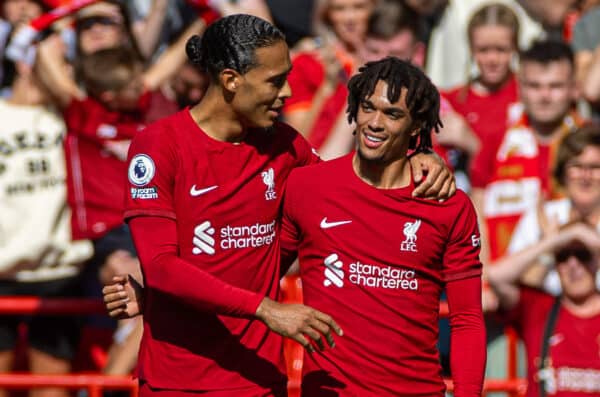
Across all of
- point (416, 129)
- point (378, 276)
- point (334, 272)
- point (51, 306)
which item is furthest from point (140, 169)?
point (51, 306)

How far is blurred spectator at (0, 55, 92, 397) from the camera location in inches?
302

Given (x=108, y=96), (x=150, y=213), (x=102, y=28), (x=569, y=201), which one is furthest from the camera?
(x=102, y=28)

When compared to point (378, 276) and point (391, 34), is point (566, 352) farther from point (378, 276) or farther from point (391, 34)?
point (378, 276)

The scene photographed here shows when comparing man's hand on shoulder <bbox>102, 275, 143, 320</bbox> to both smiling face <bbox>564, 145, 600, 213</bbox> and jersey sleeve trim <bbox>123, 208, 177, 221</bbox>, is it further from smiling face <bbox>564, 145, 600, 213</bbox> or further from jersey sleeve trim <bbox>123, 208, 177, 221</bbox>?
smiling face <bbox>564, 145, 600, 213</bbox>

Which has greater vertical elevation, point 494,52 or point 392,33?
point 392,33

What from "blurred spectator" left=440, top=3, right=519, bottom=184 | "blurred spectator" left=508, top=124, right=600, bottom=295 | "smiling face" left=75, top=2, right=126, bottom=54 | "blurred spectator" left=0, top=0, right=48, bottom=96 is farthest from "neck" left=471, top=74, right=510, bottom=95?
"blurred spectator" left=0, top=0, right=48, bottom=96

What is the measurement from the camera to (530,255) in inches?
283

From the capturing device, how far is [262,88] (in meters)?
4.91

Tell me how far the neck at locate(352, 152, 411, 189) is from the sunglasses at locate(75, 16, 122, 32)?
3.25 metres

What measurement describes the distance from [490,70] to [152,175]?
382 centimetres

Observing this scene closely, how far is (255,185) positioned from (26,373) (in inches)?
131

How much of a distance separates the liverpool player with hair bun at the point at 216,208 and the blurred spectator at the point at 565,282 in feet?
7.27

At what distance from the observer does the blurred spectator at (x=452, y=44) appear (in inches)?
336

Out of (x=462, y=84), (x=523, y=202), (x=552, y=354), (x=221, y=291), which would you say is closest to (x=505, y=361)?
(x=552, y=354)
